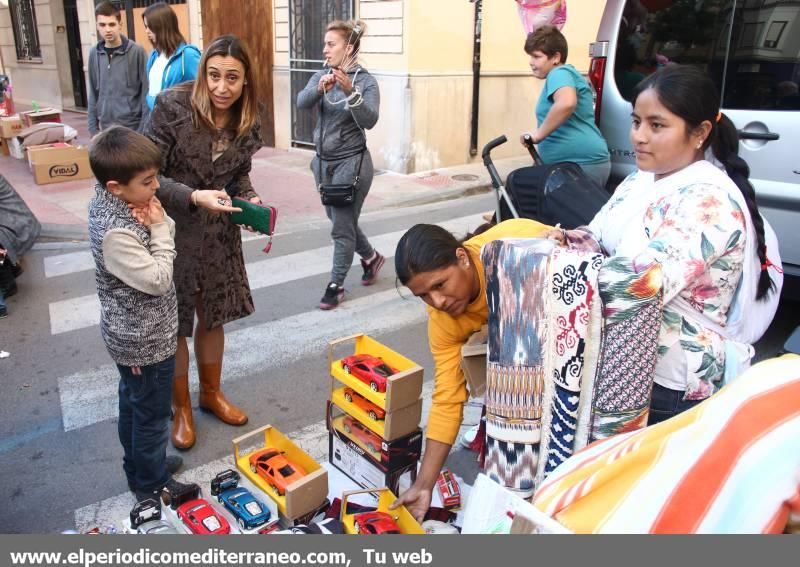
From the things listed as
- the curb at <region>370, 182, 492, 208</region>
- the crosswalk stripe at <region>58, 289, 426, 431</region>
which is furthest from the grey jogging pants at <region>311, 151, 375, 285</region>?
the curb at <region>370, 182, 492, 208</region>

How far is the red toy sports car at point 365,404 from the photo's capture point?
2719 mm

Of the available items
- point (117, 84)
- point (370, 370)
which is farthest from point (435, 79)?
point (370, 370)

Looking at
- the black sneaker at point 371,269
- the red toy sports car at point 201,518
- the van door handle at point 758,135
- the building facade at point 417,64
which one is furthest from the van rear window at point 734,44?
the building facade at point 417,64

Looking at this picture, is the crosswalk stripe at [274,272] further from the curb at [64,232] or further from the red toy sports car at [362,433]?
the red toy sports car at [362,433]

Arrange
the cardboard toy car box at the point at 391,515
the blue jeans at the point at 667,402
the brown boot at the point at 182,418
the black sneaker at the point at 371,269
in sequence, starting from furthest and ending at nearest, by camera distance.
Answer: the black sneaker at the point at 371,269
the brown boot at the point at 182,418
the cardboard toy car box at the point at 391,515
the blue jeans at the point at 667,402

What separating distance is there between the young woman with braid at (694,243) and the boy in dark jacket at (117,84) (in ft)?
17.4

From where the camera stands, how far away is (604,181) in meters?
4.32

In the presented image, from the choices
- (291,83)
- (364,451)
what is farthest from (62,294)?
(291,83)

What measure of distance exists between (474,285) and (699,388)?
2.27 feet

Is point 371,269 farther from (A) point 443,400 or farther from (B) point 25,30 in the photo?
(B) point 25,30

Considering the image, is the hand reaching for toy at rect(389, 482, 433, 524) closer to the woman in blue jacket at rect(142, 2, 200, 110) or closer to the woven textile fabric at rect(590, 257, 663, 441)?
the woven textile fabric at rect(590, 257, 663, 441)

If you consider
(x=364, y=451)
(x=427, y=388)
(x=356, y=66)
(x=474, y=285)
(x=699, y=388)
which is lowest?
(x=427, y=388)

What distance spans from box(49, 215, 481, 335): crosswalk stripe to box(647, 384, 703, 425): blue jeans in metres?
3.79

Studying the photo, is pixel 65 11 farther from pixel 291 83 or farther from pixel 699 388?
pixel 699 388
